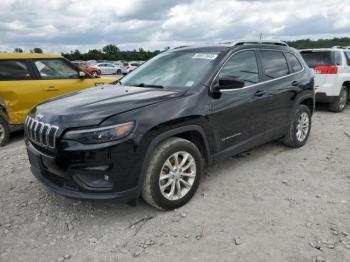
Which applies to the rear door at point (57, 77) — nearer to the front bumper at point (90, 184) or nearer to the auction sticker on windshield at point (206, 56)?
the auction sticker on windshield at point (206, 56)

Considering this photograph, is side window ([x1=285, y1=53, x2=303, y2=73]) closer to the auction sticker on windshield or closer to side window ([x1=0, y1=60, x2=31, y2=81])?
the auction sticker on windshield

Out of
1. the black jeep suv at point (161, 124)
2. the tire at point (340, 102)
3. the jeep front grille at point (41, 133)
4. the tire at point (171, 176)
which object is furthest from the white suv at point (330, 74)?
the jeep front grille at point (41, 133)

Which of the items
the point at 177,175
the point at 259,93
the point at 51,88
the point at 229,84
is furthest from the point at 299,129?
the point at 51,88

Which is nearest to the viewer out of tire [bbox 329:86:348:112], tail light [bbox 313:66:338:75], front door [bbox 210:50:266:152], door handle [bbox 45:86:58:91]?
front door [bbox 210:50:266:152]

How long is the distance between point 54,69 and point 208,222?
205 inches

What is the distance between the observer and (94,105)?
3.38m

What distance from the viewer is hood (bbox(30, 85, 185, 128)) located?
317 cm

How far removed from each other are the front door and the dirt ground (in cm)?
56

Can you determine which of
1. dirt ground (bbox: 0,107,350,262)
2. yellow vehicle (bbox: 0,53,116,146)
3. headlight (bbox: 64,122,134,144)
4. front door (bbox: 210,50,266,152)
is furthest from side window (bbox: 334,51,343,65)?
headlight (bbox: 64,122,134,144)

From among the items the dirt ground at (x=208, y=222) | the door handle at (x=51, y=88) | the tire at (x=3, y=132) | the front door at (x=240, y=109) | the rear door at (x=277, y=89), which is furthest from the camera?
the door handle at (x=51, y=88)

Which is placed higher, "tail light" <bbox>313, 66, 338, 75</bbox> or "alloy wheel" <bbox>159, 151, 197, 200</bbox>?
"tail light" <bbox>313, 66, 338, 75</bbox>

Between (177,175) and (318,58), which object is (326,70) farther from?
(177,175)

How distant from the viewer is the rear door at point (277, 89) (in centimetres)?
479

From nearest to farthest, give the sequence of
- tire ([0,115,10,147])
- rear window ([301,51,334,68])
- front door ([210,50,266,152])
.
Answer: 1. front door ([210,50,266,152])
2. tire ([0,115,10,147])
3. rear window ([301,51,334,68])
